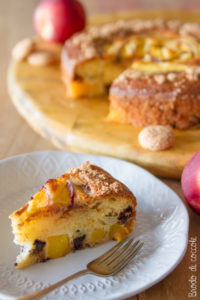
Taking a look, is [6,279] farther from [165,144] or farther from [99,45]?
[99,45]

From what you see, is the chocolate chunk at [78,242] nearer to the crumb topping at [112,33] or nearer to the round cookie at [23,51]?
the crumb topping at [112,33]

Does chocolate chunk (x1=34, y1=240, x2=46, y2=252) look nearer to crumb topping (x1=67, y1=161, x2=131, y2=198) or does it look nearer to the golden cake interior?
crumb topping (x1=67, y1=161, x2=131, y2=198)

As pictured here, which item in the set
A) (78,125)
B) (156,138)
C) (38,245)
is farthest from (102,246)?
(78,125)

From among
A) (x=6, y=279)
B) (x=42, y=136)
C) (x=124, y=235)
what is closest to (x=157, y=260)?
(x=124, y=235)

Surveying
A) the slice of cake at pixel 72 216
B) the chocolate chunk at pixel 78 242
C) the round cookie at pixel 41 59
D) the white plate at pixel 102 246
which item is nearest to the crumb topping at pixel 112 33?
the round cookie at pixel 41 59

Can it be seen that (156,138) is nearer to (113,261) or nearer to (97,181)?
(97,181)

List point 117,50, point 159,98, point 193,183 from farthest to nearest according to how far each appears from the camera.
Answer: point 117,50
point 159,98
point 193,183

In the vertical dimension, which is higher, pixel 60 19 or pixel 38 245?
pixel 60 19
